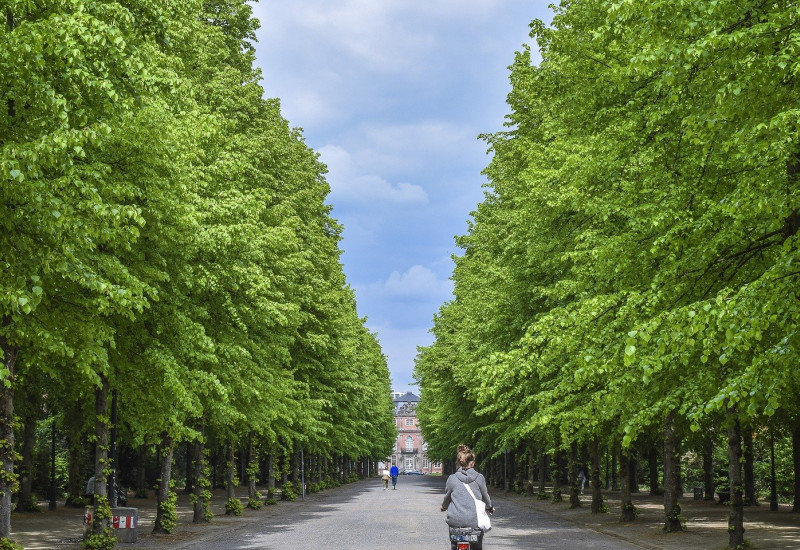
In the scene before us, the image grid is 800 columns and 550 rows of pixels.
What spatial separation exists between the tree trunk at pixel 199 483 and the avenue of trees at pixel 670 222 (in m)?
9.72

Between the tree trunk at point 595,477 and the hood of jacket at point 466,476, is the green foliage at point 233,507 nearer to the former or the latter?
the tree trunk at point 595,477

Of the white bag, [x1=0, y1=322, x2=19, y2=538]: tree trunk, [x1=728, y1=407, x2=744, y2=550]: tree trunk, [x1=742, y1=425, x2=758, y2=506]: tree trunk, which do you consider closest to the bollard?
[x1=0, y1=322, x2=19, y2=538]: tree trunk

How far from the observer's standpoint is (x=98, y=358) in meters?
12.4

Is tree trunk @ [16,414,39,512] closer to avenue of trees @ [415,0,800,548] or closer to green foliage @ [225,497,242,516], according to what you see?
green foliage @ [225,497,242,516]

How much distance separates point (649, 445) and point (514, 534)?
16240 mm

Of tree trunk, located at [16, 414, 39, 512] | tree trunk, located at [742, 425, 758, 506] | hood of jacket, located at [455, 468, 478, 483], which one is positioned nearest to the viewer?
hood of jacket, located at [455, 468, 478, 483]

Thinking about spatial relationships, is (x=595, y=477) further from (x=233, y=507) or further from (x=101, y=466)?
(x=101, y=466)

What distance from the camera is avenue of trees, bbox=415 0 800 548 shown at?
376 inches

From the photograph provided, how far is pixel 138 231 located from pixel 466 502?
17.9 ft

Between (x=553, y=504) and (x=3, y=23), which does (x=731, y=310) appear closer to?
(x=3, y=23)

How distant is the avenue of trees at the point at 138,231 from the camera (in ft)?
33.9

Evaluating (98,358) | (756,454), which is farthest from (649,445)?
(98,358)

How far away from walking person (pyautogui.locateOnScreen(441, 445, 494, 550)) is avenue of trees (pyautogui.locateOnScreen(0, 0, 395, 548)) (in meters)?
4.84

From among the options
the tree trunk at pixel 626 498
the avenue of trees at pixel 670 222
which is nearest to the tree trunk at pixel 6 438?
the avenue of trees at pixel 670 222
